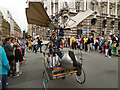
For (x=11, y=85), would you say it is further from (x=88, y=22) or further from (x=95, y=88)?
(x=88, y=22)

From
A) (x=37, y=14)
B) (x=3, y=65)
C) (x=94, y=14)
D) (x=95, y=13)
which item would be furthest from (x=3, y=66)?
(x=95, y=13)

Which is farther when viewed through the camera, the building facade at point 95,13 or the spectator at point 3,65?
the building facade at point 95,13

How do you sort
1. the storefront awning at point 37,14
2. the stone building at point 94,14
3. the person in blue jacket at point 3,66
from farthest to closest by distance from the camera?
the stone building at point 94,14, the storefront awning at point 37,14, the person in blue jacket at point 3,66

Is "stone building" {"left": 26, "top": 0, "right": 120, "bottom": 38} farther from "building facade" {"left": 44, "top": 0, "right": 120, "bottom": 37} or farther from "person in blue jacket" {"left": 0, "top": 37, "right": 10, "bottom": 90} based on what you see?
"person in blue jacket" {"left": 0, "top": 37, "right": 10, "bottom": 90}

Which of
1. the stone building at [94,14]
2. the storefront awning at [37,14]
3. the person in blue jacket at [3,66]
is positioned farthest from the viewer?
the stone building at [94,14]

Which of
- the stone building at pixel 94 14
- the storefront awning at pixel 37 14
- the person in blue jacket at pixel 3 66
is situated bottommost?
the person in blue jacket at pixel 3 66

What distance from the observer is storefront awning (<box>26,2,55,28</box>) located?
9.53ft

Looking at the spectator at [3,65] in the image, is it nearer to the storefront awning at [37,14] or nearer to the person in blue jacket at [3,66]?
the person in blue jacket at [3,66]

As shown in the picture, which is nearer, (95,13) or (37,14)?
(37,14)

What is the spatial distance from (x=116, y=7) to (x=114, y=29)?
618cm

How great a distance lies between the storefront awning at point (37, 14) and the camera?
114 inches

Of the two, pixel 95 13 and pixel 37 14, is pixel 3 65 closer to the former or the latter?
pixel 37 14

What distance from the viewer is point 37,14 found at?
3.28 m

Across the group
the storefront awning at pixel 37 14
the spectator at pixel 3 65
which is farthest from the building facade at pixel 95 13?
the spectator at pixel 3 65
